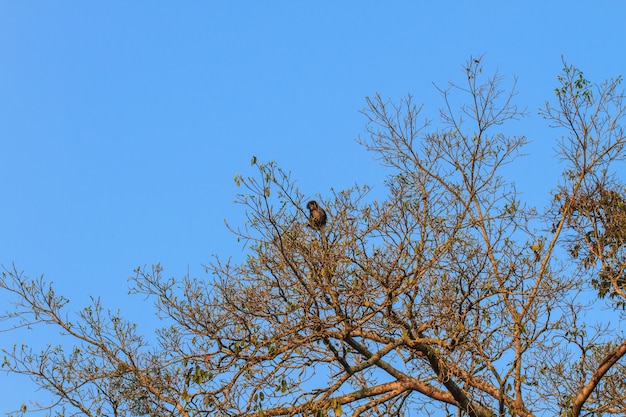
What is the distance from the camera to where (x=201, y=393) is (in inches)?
354

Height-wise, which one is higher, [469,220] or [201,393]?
[469,220]

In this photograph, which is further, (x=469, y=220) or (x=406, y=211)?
(x=469, y=220)

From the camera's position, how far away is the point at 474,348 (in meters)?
9.35

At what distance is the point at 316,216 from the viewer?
10.1 metres

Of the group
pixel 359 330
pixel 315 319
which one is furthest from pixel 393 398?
pixel 315 319

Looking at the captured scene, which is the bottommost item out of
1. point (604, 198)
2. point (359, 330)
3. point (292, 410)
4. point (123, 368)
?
point (292, 410)

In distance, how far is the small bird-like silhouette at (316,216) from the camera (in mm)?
9594

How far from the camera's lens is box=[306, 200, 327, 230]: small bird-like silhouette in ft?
31.5

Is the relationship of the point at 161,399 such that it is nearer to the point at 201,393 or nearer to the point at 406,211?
the point at 201,393

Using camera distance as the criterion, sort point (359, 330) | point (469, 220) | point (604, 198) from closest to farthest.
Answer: point (359, 330) < point (469, 220) < point (604, 198)

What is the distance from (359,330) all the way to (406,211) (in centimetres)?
138

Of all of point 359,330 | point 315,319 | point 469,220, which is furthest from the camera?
point 469,220

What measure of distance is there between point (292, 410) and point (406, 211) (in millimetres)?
2432

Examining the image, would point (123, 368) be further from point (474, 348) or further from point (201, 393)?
point (474, 348)
